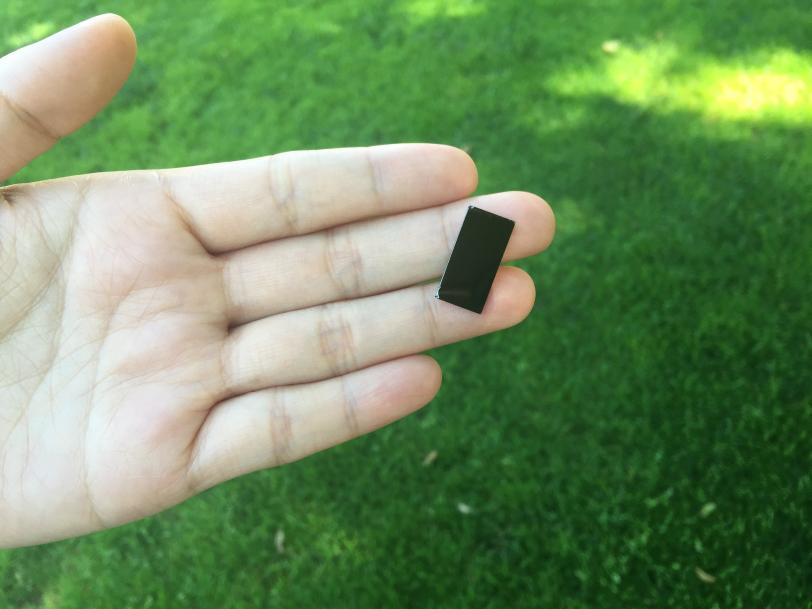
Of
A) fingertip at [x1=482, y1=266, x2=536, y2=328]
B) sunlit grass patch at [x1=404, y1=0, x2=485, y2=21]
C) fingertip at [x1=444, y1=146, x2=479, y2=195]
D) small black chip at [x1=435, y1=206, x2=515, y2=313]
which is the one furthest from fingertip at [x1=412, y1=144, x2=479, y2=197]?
sunlit grass patch at [x1=404, y1=0, x2=485, y2=21]

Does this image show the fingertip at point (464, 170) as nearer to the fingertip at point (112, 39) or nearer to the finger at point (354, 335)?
the finger at point (354, 335)

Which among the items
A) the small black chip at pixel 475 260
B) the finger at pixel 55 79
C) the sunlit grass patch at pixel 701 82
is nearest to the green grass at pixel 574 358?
the sunlit grass patch at pixel 701 82

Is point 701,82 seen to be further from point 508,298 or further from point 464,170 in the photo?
point 508,298

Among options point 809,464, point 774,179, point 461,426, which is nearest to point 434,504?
point 461,426

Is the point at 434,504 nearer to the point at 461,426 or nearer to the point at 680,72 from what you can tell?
the point at 461,426

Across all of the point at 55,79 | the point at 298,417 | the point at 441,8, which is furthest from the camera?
the point at 441,8

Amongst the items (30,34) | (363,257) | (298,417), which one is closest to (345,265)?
(363,257)
